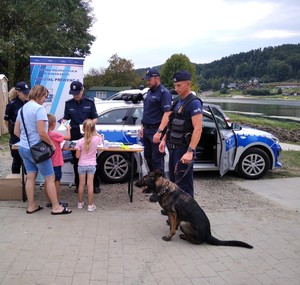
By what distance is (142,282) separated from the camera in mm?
3557

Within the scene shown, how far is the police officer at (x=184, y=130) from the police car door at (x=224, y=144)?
2643 millimetres

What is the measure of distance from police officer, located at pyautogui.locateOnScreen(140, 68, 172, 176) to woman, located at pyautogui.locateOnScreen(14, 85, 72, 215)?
1.54 metres

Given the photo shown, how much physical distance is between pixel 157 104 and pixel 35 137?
1.93 metres

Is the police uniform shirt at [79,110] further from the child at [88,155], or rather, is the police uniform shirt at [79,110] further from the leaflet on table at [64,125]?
the child at [88,155]

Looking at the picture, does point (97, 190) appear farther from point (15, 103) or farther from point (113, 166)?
point (15, 103)

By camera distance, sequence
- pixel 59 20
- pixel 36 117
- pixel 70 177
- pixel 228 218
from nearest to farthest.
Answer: pixel 36 117
pixel 228 218
pixel 70 177
pixel 59 20

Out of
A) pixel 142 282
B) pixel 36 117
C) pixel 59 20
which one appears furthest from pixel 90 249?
pixel 59 20

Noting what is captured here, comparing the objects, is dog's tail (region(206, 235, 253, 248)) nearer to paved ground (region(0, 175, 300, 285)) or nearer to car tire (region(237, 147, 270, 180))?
paved ground (region(0, 175, 300, 285))

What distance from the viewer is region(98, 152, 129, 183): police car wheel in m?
7.28

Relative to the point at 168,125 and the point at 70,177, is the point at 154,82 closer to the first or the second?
the point at 168,125

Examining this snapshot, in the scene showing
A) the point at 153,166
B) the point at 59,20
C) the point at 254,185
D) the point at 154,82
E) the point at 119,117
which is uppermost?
the point at 59,20

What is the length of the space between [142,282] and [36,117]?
2583 millimetres

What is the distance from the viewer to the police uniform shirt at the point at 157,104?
225 inches

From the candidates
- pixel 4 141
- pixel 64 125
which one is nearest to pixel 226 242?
pixel 64 125
